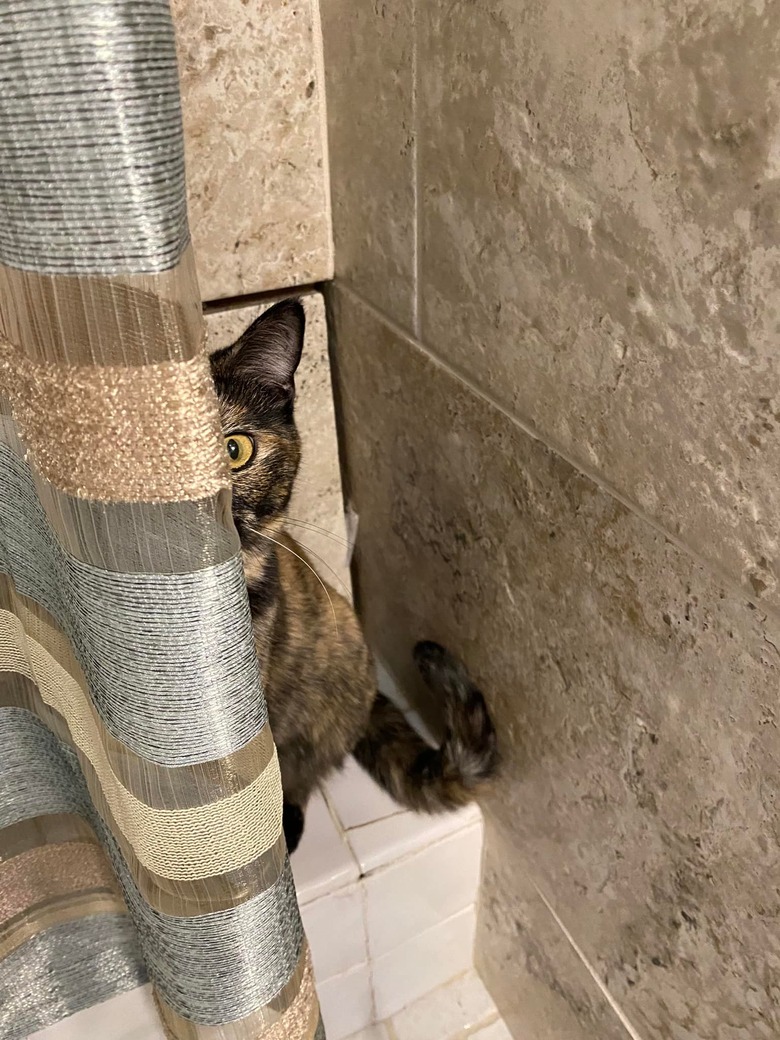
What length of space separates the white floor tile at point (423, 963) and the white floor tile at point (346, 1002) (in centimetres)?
1

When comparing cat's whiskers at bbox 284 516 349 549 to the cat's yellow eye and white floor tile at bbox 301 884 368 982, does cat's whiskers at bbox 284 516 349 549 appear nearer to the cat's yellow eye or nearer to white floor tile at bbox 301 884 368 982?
the cat's yellow eye

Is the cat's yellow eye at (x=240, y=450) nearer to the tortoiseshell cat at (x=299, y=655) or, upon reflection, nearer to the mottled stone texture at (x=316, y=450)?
the tortoiseshell cat at (x=299, y=655)

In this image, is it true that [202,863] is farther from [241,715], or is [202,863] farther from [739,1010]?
[739,1010]

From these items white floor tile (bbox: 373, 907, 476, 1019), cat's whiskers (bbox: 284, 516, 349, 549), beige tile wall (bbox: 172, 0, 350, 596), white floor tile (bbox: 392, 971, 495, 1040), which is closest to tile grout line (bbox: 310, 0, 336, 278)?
beige tile wall (bbox: 172, 0, 350, 596)

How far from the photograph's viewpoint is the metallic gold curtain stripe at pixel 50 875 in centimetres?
69

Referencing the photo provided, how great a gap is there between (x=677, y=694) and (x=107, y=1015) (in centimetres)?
70

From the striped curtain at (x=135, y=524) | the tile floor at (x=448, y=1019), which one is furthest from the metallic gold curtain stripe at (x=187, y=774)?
the tile floor at (x=448, y=1019)

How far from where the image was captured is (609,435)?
509 mm

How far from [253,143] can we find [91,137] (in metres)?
0.62

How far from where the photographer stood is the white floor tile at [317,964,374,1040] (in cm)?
92

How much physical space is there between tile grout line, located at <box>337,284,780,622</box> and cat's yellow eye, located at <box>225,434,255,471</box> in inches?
7.4

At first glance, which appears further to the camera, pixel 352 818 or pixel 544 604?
pixel 352 818

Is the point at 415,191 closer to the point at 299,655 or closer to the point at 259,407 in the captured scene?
the point at 259,407

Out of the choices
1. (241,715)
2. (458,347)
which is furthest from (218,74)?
(241,715)
